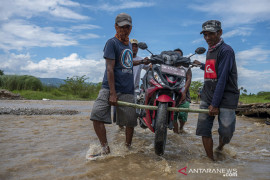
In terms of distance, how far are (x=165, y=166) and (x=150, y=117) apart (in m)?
0.78

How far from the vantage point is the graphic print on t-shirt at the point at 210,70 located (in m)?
3.32

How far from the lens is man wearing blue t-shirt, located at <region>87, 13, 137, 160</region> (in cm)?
339

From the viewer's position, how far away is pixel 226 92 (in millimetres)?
3244

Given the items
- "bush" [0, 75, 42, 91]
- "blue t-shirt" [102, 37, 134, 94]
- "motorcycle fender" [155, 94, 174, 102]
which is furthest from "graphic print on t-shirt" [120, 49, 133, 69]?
"bush" [0, 75, 42, 91]

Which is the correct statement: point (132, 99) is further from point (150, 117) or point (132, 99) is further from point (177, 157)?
point (177, 157)

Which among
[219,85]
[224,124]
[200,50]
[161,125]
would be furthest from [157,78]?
[224,124]

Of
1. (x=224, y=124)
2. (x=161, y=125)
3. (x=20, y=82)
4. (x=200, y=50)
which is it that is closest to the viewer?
(x=161, y=125)

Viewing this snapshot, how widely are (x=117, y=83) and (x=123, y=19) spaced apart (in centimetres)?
97

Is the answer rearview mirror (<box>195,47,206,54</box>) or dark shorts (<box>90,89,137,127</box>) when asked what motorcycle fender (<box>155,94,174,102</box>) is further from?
rearview mirror (<box>195,47,206,54</box>)

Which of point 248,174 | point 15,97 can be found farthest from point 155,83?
point 15,97

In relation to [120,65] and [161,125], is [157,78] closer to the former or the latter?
[120,65]

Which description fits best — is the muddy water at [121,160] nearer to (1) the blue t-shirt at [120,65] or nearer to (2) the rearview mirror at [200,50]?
(1) the blue t-shirt at [120,65]

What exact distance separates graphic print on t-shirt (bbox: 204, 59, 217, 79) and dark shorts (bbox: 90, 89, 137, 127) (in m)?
1.21

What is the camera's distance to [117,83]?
356 centimetres
